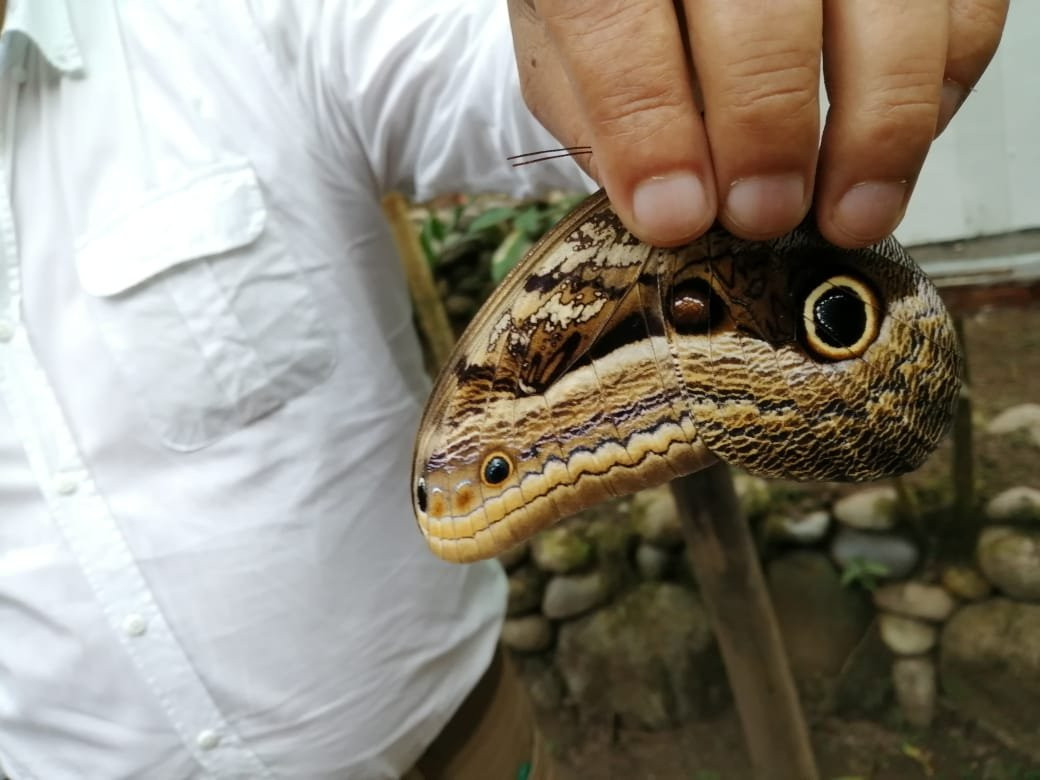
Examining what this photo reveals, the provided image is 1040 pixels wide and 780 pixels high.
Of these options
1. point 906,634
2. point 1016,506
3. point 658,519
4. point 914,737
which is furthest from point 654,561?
point 1016,506

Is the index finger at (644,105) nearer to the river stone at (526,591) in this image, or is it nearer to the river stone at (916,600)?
the river stone at (916,600)

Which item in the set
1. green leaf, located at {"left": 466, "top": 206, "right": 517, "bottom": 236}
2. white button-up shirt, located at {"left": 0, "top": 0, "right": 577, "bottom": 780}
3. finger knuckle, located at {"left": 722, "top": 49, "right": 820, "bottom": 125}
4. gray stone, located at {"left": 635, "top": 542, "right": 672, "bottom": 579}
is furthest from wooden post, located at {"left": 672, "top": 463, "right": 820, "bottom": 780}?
green leaf, located at {"left": 466, "top": 206, "right": 517, "bottom": 236}

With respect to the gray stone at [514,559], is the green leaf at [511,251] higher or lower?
higher

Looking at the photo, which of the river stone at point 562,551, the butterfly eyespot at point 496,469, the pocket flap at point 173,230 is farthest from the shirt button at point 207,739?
the river stone at point 562,551

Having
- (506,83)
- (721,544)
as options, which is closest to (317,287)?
(506,83)

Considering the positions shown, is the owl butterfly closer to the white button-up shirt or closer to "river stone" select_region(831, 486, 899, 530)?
the white button-up shirt

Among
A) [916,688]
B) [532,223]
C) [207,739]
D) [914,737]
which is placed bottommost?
[914,737]

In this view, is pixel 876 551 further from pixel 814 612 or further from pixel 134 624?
pixel 134 624
